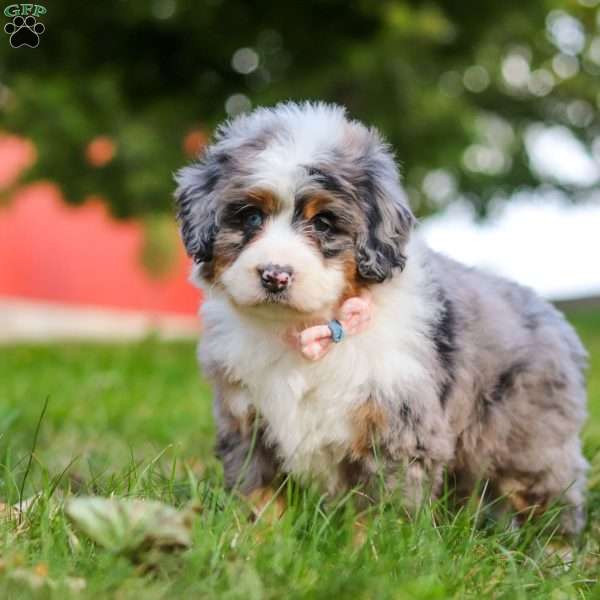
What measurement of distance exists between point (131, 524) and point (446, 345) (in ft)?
4.56

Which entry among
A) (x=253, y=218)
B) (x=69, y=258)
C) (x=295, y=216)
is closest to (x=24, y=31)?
(x=253, y=218)

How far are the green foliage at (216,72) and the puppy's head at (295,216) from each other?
5738 millimetres

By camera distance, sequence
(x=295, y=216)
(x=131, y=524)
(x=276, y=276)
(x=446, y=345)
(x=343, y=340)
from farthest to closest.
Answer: (x=446, y=345)
(x=343, y=340)
(x=295, y=216)
(x=276, y=276)
(x=131, y=524)

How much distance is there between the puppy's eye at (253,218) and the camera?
10.4 ft

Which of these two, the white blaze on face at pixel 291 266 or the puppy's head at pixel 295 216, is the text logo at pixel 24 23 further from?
the white blaze on face at pixel 291 266

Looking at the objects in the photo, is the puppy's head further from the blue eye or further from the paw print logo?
the paw print logo

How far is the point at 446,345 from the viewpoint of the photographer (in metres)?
3.39

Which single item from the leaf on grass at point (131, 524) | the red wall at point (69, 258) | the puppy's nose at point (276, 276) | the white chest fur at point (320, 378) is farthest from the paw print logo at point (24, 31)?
the red wall at point (69, 258)

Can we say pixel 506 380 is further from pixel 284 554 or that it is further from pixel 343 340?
pixel 284 554

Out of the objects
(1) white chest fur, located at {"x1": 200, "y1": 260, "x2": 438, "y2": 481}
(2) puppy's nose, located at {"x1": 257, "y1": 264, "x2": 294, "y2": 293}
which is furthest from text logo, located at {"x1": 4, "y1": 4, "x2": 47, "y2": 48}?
(2) puppy's nose, located at {"x1": 257, "y1": 264, "x2": 294, "y2": 293}

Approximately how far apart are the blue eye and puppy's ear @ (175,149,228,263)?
109 millimetres

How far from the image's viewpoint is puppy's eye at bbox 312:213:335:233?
10.4ft

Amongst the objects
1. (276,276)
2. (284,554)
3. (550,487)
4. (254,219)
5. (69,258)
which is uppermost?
(254,219)

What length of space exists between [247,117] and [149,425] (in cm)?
245
